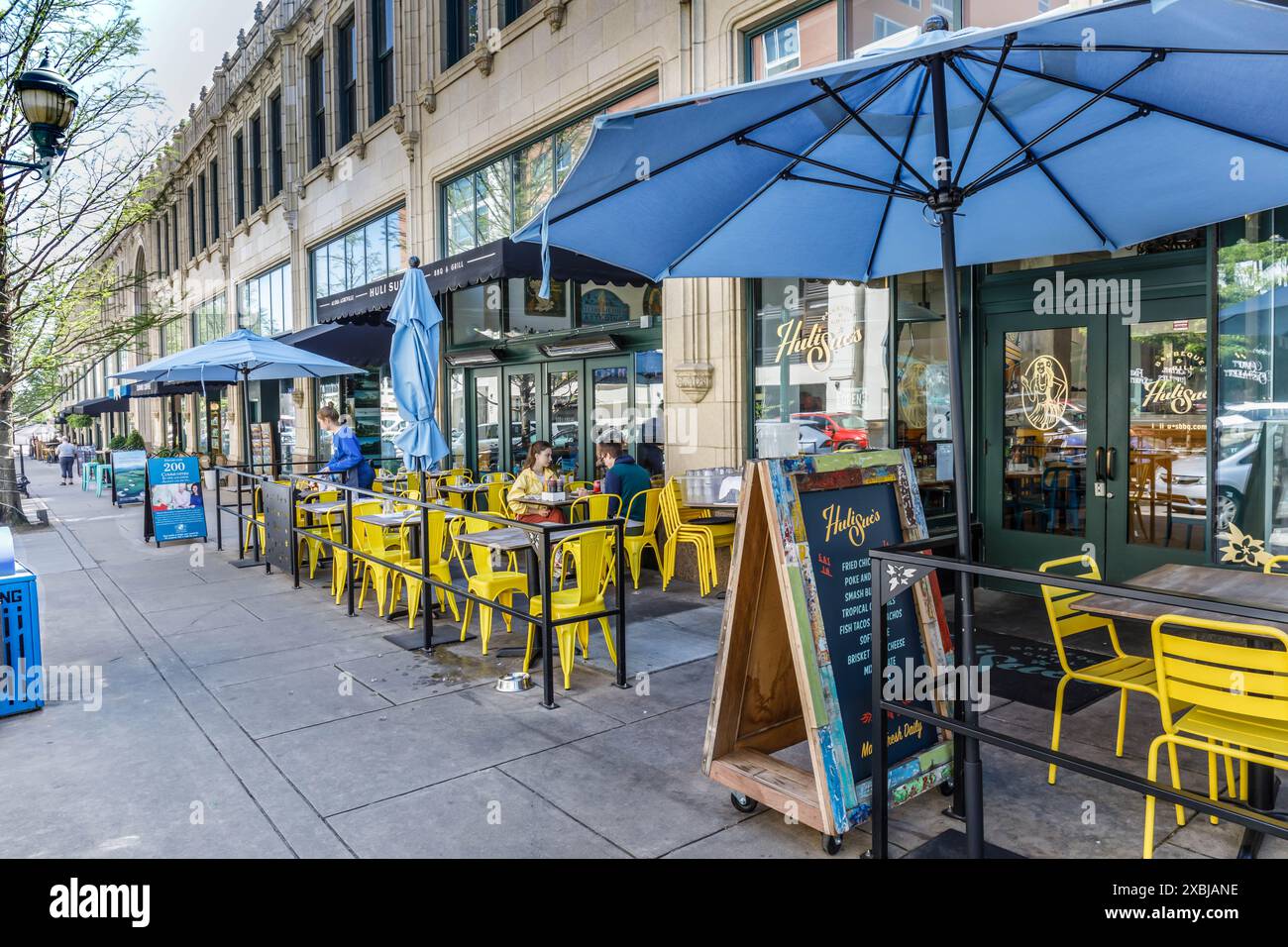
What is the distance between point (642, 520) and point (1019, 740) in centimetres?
571

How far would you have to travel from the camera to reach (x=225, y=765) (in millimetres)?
4602

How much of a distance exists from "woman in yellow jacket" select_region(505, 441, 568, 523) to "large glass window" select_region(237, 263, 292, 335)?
52.8ft

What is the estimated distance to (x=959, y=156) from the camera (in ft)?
15.2

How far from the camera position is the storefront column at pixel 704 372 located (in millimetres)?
9281

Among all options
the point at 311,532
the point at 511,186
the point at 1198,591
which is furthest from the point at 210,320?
the point at 1198,591

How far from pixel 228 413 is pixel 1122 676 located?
28530 mm

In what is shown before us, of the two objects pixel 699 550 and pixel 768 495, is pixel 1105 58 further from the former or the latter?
pixel 699 550

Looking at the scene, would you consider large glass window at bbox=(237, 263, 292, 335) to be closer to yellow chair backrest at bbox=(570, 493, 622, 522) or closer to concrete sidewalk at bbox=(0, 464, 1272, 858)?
concrete sidewalk at bbox=(0, 464, 1272, 858)

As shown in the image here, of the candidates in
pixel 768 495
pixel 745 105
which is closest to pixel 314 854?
pixel 768 495

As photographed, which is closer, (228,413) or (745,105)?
(745,105)

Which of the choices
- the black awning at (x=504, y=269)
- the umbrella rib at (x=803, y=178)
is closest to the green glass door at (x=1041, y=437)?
the black awning at (x=504, y=269)

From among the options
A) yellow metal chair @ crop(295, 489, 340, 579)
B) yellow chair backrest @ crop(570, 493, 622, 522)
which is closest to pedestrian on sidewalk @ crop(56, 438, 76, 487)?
yellow metal chair @ crop(295, 489, 340, 579)

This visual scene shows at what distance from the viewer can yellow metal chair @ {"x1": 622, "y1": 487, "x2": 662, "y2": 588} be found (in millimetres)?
8688

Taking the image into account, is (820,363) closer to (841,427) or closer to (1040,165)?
(841,427)
